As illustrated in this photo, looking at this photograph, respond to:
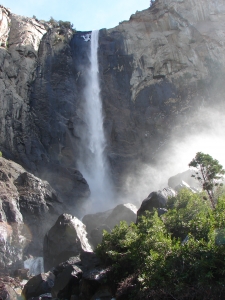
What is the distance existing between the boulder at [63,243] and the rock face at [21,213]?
2.88 m

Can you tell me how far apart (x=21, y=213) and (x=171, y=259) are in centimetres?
2018

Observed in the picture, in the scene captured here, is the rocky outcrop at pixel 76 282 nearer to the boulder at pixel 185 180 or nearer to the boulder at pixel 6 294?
the boulder at pixel 6 294

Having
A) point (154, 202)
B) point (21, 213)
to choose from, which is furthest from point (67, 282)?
point (21, 213)

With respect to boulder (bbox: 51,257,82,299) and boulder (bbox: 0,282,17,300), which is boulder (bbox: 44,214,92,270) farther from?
boulder (bbox: 0,282,17,300)

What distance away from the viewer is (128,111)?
46750 mm

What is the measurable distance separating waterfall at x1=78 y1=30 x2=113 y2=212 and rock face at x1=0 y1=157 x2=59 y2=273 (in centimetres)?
895

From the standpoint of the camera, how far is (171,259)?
11.0 m

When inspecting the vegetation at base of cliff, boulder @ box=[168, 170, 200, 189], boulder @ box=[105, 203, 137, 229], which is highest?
boulder @ box=[168, 170, 200, 189]

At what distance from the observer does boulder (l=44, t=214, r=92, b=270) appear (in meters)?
22.9

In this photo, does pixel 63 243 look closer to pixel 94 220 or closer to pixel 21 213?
pixel 94 220

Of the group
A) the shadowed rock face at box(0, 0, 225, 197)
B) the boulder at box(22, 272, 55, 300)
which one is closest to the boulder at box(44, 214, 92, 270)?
the boulder at box(22, 272, 55, 300)

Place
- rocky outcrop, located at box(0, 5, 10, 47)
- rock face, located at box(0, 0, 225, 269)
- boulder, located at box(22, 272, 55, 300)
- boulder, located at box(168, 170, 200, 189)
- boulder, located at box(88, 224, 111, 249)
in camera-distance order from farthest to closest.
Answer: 1. rocky outcrop, located at box(0, 5, 10, 47)
2. rock face, located at box(0, 0, 225, 269)
3. boulder, located at box(168, 170, 200, 189)
4. boulder, located at box(88, 224, 111, 249)
5. boulder, located at box(22, 272, 55, 300)

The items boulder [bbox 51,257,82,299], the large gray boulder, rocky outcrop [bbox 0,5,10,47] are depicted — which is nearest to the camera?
boulder [bbox 51,257,82,299]

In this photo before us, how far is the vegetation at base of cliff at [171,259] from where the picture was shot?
970cm
